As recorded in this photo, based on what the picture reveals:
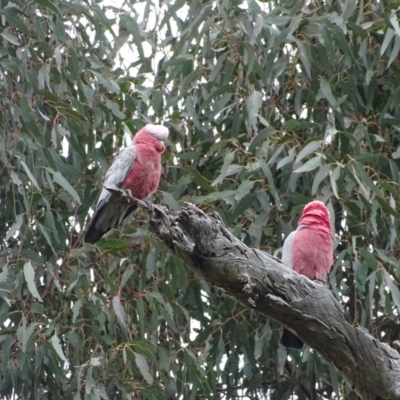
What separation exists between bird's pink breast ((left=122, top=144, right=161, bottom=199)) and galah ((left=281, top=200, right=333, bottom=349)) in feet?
1.94

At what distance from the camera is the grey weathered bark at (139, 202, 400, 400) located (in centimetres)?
266

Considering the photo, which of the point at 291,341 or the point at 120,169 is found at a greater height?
the point at 120,169

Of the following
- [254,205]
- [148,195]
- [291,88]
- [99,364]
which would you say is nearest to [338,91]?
[291,88]

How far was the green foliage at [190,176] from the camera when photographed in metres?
3.79

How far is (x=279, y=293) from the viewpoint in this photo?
2771mm

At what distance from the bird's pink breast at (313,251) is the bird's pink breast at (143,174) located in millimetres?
627

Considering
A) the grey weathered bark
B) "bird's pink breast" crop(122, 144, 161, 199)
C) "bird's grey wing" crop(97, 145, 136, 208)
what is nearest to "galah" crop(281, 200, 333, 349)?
"bird's pink breast" crop(122, 144, 161, 199)

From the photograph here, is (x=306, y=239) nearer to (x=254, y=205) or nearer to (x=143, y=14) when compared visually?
(x=254, y=205)

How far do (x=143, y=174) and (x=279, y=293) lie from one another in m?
1.34

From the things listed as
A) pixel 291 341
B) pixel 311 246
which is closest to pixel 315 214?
pixel 311 246

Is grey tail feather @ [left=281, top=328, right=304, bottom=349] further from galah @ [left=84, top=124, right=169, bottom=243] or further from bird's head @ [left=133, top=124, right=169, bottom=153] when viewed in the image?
bird's head @ [left=133, top=124, right=169, bottom=153]

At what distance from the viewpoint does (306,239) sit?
3783mm

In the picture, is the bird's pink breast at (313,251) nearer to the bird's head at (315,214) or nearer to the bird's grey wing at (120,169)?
the bird's head at (315,214)

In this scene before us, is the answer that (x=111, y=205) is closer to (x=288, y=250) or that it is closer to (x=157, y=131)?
(x=157, y=131)
